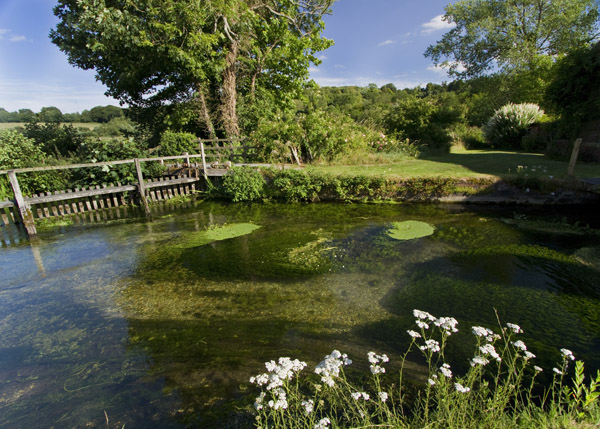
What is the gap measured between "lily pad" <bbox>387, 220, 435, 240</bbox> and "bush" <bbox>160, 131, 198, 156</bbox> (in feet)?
35.1

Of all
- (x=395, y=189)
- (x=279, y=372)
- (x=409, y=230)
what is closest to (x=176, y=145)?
(x=395, y=189)

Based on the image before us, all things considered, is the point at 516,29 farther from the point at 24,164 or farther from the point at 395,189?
the point at 24,164

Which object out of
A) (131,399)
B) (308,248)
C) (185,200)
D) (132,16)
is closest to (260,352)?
(131,399)

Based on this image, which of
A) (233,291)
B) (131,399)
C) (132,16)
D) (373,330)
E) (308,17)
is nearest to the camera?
(131,399)

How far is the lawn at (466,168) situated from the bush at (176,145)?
639 cm

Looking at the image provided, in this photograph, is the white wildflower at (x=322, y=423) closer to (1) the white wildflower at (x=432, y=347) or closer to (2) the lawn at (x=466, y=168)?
(1) the white wildflower at (x=432, y=347)

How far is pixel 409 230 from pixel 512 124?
12.9 m

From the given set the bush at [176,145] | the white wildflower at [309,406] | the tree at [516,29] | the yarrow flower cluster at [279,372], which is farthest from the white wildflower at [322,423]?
the tree at [516,29]

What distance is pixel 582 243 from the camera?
604 cm

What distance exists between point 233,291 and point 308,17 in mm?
19012

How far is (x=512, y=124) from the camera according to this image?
1575 centimetres

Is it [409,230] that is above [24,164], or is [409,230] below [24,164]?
below

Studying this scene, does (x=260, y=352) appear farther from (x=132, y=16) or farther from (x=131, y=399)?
(x=132, y=16)

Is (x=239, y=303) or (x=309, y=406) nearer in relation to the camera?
(x=309, y=406)
